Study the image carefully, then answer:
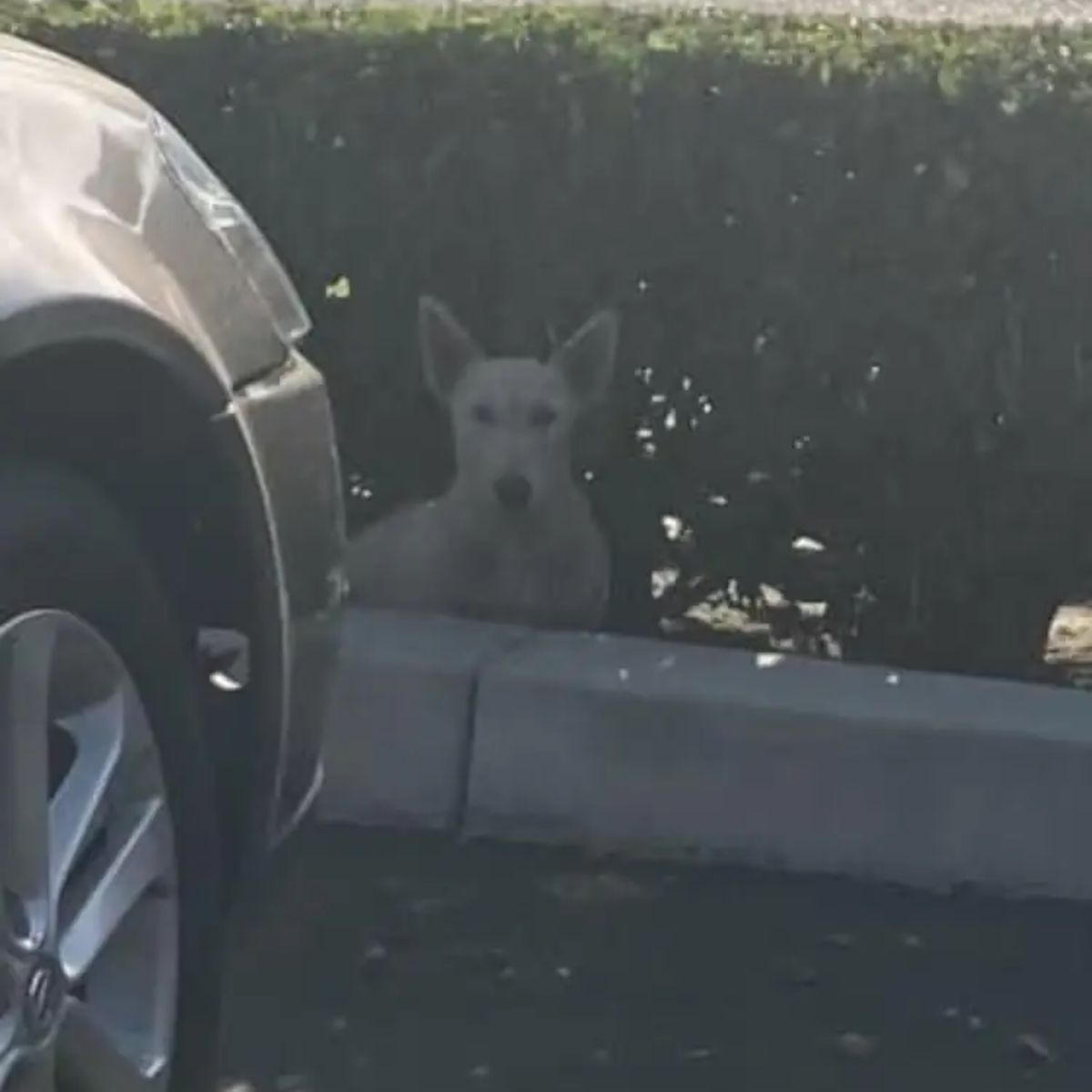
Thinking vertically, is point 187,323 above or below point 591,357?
above

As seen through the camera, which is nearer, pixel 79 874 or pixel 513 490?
pixel 79 874

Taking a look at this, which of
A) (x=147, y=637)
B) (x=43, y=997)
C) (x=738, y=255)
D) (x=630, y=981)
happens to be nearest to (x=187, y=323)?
(x=147, y=637)

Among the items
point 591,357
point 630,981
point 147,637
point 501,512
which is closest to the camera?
point 147,637

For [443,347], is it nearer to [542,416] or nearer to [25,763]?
[542,416]

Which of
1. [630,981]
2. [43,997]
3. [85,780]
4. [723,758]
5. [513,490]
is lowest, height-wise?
[630,981]

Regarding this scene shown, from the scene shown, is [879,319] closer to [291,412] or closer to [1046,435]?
[1046,435]

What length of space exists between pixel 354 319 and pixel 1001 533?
1520 millimetres

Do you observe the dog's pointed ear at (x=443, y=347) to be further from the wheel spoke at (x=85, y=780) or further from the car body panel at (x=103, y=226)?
the wheel spoke at (x=85, y=780)

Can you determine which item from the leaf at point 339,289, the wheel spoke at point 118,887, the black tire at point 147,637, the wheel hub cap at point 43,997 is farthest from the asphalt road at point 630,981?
the leaf at point 339,289

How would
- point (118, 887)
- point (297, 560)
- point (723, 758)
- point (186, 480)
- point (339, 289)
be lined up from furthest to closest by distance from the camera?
point (339, 289) < point (723, 758) < point (297, 560) < point (186, 480) < point (118, 887)

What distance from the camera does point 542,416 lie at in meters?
7.67

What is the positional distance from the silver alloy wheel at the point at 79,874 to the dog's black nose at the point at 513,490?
3043mm

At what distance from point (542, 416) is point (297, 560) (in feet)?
9.03

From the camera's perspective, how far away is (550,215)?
7.71m
